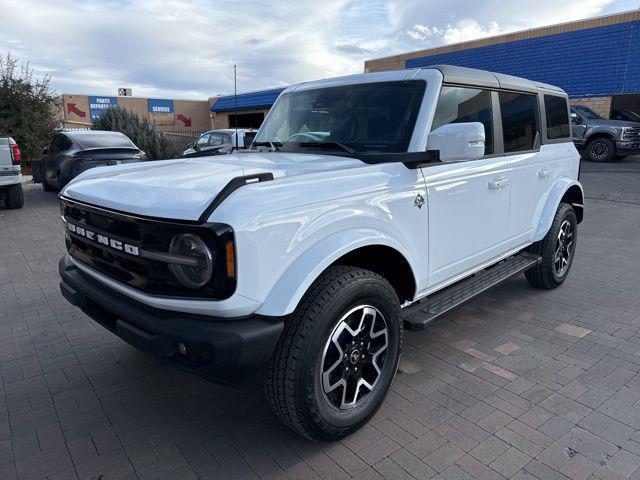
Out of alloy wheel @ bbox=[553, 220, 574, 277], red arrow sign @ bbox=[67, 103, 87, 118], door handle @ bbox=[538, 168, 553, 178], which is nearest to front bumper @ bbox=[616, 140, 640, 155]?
alloy wheel @ bbox=[553, 220, 574, 277]

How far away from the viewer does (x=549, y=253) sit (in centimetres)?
464

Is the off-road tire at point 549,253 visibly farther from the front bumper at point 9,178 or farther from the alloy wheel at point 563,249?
the front bumper at point 9,178

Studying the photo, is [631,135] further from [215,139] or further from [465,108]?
[465,108]

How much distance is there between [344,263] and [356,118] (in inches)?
47.0

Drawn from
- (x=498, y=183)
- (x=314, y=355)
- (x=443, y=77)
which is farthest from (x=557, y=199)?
(x=314, y=355)

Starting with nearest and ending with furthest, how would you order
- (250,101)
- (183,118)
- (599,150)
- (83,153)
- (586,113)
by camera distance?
1. (83,153)
2. (586,113)
3. (599,150)
4. (250,101)
5. (183,118)

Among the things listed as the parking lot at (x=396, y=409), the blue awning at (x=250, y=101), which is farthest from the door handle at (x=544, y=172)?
the blue awning at (x=250, y=101)

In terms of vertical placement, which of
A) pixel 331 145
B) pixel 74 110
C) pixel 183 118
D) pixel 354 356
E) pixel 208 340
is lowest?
pixel 354 356

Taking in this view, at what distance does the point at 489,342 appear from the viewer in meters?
3.81

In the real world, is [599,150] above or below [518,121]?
below

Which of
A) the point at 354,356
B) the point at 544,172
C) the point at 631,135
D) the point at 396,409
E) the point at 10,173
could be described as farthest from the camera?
the point at 631,135

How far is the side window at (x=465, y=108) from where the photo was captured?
325 centimetres

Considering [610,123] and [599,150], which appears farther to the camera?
[599,150]

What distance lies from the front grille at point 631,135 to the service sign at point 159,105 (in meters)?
36.5
